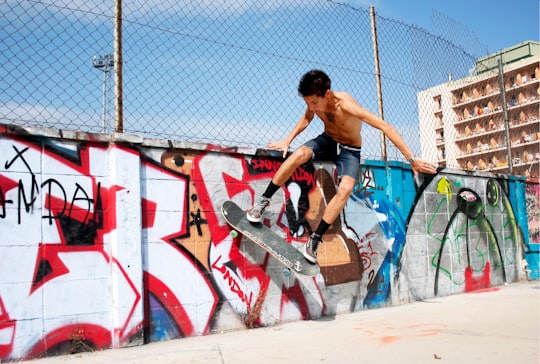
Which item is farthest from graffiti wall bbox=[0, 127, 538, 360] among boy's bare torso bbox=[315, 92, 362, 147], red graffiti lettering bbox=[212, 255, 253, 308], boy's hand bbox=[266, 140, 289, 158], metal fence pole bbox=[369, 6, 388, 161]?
metal fence pole bbox=[369, 6, 388, 161]

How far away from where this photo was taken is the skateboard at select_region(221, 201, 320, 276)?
5.08 m

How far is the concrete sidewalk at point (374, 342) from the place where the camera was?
3760 mm

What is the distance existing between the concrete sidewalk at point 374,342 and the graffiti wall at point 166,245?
0.24 metres

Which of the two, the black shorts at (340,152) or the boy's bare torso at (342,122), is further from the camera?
the black shorts at (340,152)

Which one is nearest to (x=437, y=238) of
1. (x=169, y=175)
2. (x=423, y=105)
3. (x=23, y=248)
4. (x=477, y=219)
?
(x=477, y=219)

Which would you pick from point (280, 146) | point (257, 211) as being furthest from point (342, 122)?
point (257, 211)

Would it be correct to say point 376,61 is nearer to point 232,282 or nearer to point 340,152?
point 340,152

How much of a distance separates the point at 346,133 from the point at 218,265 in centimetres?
196

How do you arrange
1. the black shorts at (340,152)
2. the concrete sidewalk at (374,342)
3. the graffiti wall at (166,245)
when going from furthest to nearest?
the black shorts at (340,152), the graffiti wall at (166,245), the concrete sidewalk at (374,342)

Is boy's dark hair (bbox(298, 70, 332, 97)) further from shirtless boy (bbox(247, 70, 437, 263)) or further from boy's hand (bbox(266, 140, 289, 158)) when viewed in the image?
boy's hand (bbox(266, 140, 289, 158))

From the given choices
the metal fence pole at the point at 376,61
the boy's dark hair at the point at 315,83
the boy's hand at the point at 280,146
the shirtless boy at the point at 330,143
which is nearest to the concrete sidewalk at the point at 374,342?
the shirtless boy at the point at 330,143

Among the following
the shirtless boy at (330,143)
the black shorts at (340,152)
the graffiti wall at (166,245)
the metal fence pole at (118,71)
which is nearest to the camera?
the graffiti wall at (166,245)

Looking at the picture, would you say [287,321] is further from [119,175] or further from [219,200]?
[119,175]

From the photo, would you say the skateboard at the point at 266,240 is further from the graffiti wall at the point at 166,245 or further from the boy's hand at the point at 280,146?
the boy's hand at the point at 280,146
